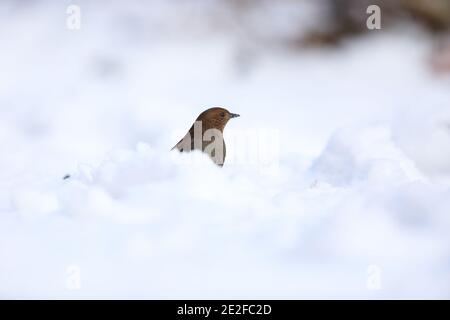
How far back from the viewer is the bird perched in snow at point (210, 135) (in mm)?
1272

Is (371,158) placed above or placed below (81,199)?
above

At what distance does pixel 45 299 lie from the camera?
90 centimetres

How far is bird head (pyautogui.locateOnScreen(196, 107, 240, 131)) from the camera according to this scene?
1366mm

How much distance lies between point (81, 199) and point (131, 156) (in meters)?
0.12

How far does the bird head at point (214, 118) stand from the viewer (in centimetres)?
137

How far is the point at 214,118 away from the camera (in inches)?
54.0

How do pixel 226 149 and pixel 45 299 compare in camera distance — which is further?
pixel 226 149

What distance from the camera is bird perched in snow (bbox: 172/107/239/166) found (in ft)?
4.17

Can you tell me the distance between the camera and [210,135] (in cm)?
131

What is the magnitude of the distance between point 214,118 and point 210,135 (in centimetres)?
8
